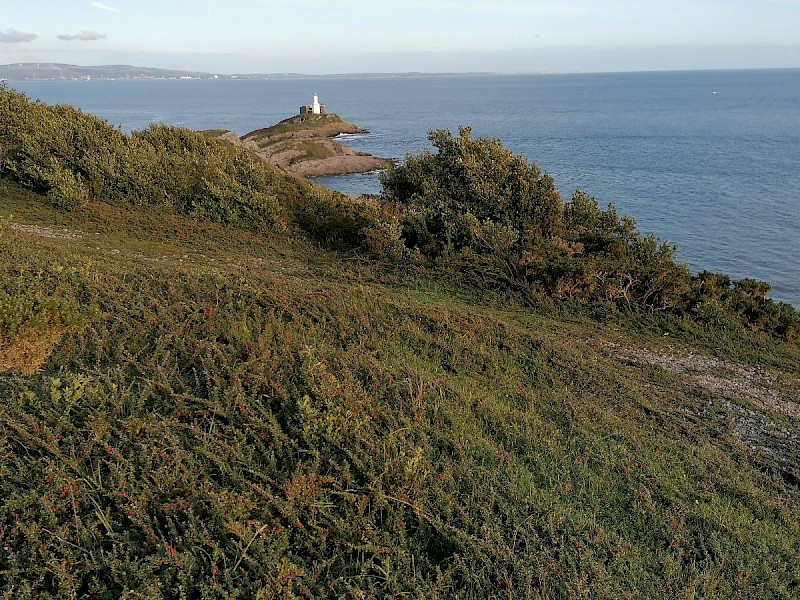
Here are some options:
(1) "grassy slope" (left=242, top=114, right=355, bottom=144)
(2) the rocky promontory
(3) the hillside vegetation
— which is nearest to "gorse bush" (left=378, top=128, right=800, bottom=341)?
(3) the hillside vegetation

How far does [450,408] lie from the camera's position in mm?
8062

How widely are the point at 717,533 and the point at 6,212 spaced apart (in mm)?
23875

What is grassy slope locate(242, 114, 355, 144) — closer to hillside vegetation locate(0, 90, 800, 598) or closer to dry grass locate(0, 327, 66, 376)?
hillside vegetation locate(0, 90, 800, 598)

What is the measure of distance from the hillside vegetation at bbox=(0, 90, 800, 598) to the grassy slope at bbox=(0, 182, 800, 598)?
0.03m

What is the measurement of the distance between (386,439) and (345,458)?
58cm

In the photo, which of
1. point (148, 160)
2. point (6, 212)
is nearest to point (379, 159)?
point (148, 160)

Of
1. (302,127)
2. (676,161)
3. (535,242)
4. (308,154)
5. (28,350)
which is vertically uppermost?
(302,127)

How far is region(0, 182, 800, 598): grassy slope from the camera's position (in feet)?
16.4

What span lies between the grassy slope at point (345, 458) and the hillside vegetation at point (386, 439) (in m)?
0.03

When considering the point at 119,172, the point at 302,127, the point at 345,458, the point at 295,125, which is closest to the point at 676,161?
the point at 302,127

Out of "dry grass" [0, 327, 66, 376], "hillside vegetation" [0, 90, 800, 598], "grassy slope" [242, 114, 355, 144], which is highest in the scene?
"grassy slope" [242, 114, 355, 144]

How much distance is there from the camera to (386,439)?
257 inches

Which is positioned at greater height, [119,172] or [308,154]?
[308,154]

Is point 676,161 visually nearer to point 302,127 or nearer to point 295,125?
point 302,127
